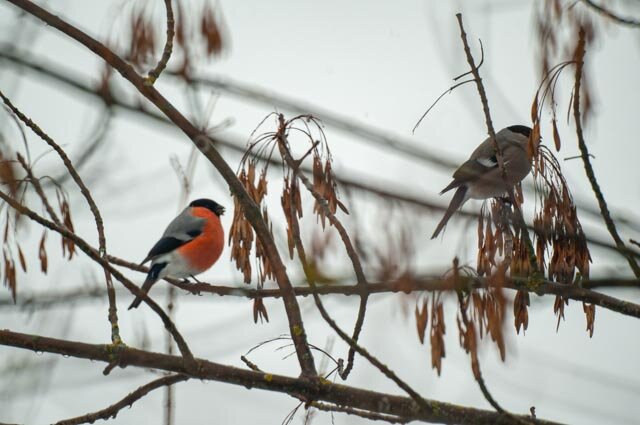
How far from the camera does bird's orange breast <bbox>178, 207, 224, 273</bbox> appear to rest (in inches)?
158

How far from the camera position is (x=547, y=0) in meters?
2.27

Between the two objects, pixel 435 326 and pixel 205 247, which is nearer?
pixel 435 326

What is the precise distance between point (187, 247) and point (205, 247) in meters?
0.14

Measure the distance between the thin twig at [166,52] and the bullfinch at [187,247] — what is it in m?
1.70

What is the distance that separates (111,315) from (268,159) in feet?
2.22

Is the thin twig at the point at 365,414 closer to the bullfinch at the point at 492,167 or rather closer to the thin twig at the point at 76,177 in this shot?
the thin twig at the point at 76,177

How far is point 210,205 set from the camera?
195 inches

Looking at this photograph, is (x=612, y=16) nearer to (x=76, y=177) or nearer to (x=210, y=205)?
(x=76, y=177)

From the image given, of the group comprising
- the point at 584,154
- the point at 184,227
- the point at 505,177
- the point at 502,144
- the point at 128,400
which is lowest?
the point at 128,400

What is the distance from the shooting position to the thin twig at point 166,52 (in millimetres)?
1957

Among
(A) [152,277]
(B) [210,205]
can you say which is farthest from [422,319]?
(B) [210,205]

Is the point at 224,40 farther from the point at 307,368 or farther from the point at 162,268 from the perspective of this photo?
the point at 307,368

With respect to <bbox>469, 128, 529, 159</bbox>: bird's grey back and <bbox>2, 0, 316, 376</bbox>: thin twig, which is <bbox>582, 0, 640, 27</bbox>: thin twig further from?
<bbox>469, 128, 529, 159</bbox>: bird's grey back

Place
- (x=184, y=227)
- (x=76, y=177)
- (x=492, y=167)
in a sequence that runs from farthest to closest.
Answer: (x=184, y=227), (x=492, y=167), (x=76, y=177)
